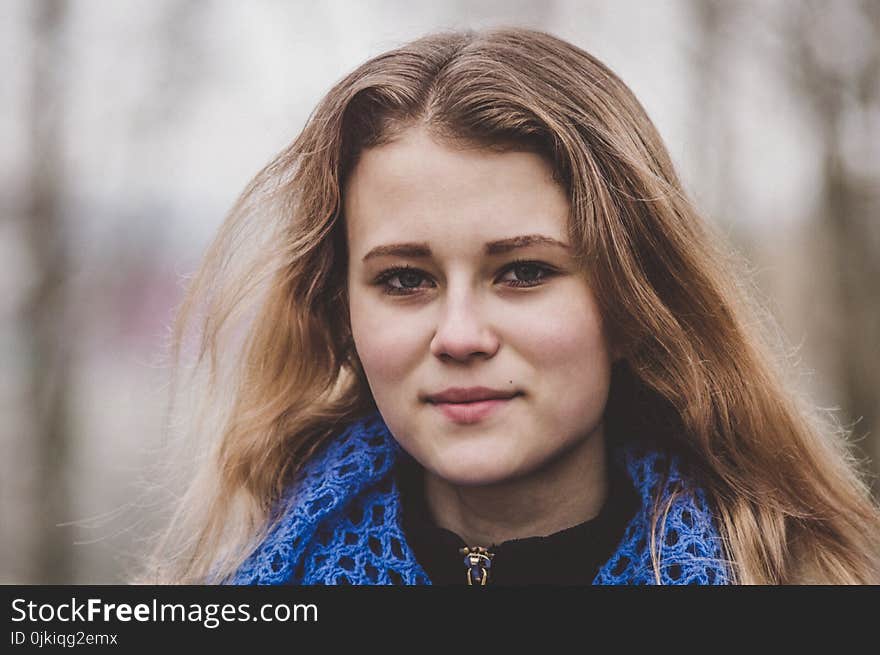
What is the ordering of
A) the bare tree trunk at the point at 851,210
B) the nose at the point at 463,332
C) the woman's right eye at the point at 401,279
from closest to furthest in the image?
1. the nose at the point at 463,332
2. the woman's right eye at the point at 401,279
3. the bare tree trunk at the point at 851,210

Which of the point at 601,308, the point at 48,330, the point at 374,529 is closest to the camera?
the point at 601,308

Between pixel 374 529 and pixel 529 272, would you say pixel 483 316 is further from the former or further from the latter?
pixel 374 529

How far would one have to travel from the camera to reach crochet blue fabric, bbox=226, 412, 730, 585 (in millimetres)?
1554

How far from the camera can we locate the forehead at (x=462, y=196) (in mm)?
1488

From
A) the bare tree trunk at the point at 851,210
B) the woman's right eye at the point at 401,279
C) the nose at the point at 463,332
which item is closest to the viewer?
the nose at the point at 463,332

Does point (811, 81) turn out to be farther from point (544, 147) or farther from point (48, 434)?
point (48, 434)

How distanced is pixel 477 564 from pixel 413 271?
534 mm

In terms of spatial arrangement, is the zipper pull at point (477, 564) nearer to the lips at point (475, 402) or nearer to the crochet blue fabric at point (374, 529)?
the crochet blue fabric at point (374, 529)

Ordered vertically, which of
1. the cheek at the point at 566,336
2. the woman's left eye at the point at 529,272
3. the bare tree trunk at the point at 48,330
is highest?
the bare tree trunk at the point at 48,330

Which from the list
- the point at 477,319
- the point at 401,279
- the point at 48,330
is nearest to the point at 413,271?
the point at 401,279

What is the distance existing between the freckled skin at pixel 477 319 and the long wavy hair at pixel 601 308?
0.15ft

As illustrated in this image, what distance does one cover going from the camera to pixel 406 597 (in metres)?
1.60

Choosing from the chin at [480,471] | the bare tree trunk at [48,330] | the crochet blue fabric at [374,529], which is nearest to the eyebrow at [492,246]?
the chin at [480,471]

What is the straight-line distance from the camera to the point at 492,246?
149 cm
